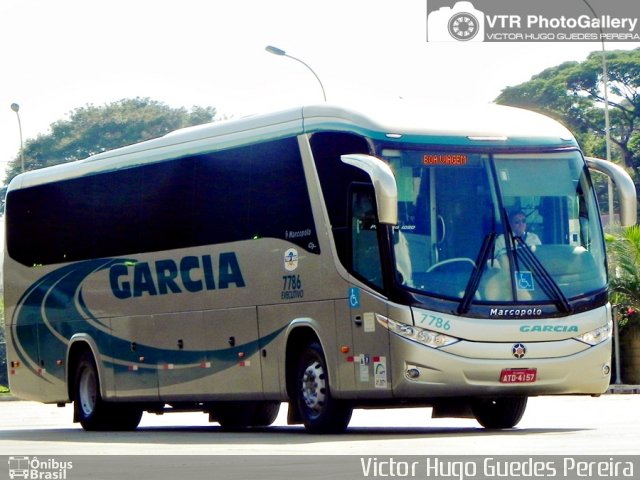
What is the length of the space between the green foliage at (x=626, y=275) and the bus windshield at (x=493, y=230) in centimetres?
1862

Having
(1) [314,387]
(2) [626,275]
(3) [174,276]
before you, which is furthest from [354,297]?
(2) [626,275]

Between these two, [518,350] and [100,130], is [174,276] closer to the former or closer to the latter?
[518,350]

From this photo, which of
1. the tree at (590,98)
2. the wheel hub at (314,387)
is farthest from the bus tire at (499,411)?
the tree at (590,98)

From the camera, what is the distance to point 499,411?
65.2 feet

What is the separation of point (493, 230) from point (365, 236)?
1.40 meters

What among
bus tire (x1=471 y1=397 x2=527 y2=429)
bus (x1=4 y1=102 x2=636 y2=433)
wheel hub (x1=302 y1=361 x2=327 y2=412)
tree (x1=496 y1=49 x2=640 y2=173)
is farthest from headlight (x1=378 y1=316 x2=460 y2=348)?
tree (x1=496 y1=49 x2=640 y2=173)

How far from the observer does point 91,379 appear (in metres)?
24.1

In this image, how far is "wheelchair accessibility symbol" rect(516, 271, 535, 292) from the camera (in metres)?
18.0

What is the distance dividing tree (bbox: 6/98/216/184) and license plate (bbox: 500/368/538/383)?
89396 millimetres

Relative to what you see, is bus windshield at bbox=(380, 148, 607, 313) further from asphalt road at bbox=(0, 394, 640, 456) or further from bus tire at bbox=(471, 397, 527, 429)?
bus tire at bbox=(471, 397, 527, 429)

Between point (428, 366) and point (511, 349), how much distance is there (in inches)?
37.0

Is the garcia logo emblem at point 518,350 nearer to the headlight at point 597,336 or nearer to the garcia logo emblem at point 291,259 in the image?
the headlight at point 597,336
